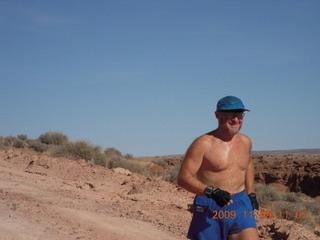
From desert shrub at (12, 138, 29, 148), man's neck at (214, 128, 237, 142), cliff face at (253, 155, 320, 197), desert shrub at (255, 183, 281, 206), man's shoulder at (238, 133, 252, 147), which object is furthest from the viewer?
cliff face at (253, 155, 320, 197)

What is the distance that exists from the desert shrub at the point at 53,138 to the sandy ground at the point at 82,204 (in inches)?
426

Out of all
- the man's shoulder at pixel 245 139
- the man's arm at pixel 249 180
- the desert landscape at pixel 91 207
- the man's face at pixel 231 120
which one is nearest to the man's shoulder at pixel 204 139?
the man's face at pixel 231 120

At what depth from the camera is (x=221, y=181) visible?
4344 mm

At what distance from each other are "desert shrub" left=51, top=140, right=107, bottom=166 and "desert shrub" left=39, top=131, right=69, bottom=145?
733cm

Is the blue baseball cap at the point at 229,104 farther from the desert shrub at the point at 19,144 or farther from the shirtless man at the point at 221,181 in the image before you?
the desert shrub at the point at 19,144

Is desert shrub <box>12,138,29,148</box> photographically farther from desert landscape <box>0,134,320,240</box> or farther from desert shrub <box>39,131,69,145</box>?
desert landscape <box>0,134,320,240</box>

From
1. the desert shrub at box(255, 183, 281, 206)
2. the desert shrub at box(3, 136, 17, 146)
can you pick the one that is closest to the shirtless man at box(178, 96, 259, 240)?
the desert shrub at box(255, 183, 281, 206)

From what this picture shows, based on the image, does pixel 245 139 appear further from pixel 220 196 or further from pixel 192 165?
pixel 220 196

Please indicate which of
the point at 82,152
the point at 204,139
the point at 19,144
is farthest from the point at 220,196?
the point at 19,144

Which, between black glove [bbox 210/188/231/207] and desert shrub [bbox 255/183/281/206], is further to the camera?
desert shrub [bbox 255/183/281/206]

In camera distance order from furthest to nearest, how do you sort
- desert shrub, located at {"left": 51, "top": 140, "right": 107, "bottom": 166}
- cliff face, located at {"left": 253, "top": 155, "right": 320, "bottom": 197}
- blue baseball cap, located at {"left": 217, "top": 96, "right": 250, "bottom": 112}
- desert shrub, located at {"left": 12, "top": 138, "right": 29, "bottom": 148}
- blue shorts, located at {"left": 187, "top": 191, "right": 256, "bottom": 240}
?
cliff face, located at {"left": 253, "top": 155, "right": 320, "bottom": 197}, desert shrub, located at {"left": 12, "top": 138, "right": 29, "bottom": 148}, desert shrub, located at {"left": 51, "top": 140, "right": 107, "bottom": 166}, blue baseball cap, located at {"left": 217, "top": 96, "right": 250, "bottom": 112}, blue shorts, located at {"left": 187, "top": 191, "right": 256, "bottom": 240}

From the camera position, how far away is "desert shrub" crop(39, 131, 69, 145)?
25453mm

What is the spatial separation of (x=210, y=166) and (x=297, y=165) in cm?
2709

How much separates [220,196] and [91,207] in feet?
18.1
